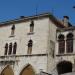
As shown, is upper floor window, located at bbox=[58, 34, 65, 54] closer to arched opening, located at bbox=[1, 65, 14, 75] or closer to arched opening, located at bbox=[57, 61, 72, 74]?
arched opening, located at bbox=[57, 61, 72, 74]

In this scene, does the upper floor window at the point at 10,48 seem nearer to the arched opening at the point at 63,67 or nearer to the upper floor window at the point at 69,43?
the arched opening at the point at 63,67

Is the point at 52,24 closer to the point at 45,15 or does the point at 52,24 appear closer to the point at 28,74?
the point at 45,15

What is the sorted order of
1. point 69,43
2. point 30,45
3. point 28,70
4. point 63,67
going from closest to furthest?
point 69,43 < point 28,70 < point 63,67 < point 30,45

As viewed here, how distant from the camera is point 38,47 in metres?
28.6

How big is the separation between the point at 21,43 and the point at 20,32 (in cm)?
157

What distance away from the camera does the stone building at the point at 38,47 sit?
28.1m

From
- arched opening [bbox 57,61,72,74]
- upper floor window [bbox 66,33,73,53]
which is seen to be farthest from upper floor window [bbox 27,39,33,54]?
upper floor window [bbox 66,33,73,53]

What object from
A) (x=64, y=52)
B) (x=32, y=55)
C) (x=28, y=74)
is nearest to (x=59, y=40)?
(x=64, y=52)

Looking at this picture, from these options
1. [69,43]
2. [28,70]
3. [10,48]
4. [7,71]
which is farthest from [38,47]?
[7,71]

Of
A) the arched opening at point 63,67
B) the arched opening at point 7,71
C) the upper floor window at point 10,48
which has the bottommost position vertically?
the arched opening at point 7,71

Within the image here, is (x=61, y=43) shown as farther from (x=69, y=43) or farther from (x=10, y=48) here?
(x=10, y=48)

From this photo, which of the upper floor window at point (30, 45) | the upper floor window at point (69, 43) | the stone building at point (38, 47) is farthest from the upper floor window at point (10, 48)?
the upper floor window at point (69, 43)

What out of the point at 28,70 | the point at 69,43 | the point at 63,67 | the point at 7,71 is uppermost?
the point at 69,43

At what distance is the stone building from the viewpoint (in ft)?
92.1
